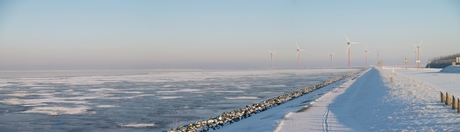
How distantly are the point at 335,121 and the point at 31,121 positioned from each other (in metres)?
13.0

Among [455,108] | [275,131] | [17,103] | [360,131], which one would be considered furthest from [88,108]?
[455,108]

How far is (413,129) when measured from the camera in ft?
39.2

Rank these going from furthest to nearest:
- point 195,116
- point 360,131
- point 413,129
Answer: point 195,116 < point 360,131 < point 413,129

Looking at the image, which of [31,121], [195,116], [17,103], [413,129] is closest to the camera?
[413,129]

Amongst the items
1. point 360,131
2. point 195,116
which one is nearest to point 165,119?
point 195,116

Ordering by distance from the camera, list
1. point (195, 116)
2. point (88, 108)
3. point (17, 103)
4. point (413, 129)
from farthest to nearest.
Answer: point (17, 103) → point (88, 108) → point (195, 116) → point (413, 129)

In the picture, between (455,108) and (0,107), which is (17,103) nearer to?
(0,107)

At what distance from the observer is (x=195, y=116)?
2186 cm

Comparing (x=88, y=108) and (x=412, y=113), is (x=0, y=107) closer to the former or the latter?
(x=88, y=108)

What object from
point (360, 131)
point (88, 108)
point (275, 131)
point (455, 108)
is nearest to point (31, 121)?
point (88, 108)

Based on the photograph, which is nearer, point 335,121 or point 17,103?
point 335,121

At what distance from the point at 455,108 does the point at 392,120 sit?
7.70 ft

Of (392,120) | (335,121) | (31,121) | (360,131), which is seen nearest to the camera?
(360,131)

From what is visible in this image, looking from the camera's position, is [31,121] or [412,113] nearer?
[412,113]
